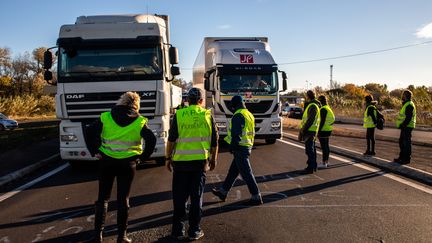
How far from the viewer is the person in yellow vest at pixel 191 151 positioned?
5498 mm

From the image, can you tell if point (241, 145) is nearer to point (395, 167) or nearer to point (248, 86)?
point (395, 167)

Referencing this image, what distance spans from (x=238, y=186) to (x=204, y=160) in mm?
2866

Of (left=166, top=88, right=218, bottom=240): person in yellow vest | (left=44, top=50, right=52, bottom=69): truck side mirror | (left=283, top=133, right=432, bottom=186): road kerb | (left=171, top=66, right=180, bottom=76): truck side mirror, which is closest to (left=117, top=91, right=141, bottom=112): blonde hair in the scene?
(left=166, top=88, right=218, bottom=240): person in yellow vest

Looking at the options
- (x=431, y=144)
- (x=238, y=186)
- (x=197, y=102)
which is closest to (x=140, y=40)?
(x=238, y=186)

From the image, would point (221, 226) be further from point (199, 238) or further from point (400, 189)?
point (400, 189)

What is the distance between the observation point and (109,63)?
32.0 feet

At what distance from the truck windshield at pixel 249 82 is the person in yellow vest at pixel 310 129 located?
4.67 meters

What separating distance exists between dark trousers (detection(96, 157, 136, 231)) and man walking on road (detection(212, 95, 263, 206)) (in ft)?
6.97

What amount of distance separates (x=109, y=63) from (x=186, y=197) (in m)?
5.17

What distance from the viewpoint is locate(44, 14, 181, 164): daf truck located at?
956cm

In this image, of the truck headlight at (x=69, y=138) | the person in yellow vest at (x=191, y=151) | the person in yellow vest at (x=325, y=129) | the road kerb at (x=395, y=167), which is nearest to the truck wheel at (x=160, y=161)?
the truck headlight at (x=69, y=138)

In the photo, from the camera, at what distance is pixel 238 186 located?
8352mm

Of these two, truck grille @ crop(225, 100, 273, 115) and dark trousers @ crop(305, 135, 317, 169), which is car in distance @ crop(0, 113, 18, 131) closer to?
truck grille @ crop(225, 100, 273, 115)

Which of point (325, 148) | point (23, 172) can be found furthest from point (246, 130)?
point (23, 172)
